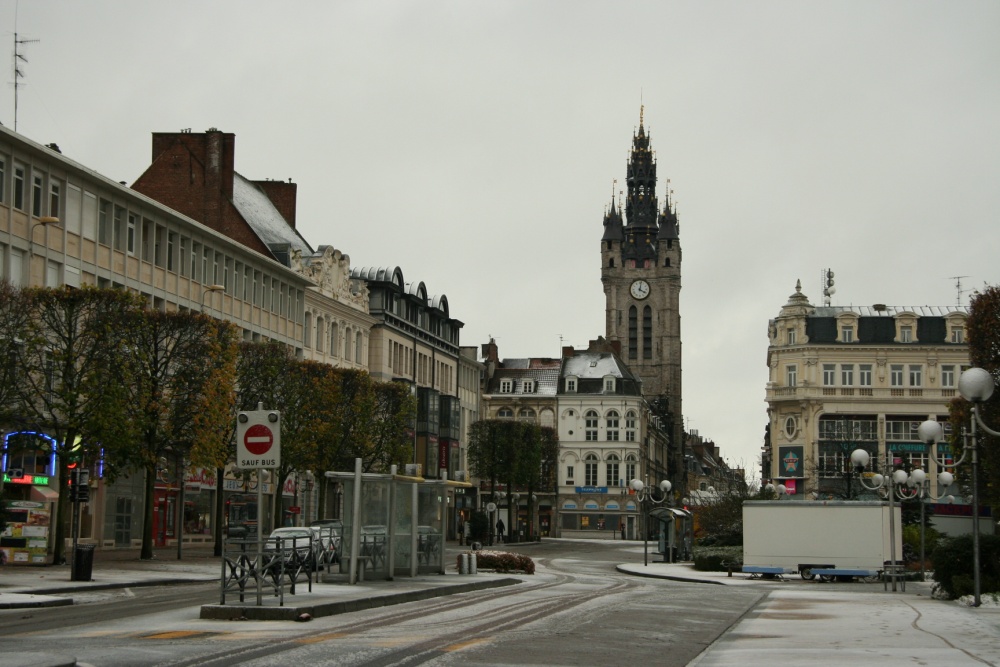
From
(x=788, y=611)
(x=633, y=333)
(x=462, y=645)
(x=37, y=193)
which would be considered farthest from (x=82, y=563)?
(x=633, y=333)

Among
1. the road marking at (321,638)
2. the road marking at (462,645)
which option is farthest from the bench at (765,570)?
the road marking at (321,638)

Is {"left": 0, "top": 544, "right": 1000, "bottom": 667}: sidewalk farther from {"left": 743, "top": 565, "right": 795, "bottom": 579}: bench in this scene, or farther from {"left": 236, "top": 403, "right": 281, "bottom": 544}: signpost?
{"left": 236, "top": 403, "right": 281, "bottom": 544}: signpost

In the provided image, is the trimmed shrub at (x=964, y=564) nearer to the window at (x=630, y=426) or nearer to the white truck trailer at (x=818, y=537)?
the white truck trailer at (x=818, y=537)

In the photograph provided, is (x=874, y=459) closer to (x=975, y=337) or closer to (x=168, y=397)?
(x=975, y=337)

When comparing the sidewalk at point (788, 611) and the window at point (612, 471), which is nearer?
the sidewalk at point (788, 611)

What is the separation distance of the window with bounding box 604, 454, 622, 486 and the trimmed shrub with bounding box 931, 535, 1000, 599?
106 meters

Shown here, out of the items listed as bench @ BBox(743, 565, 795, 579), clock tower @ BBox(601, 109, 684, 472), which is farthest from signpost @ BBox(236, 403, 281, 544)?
Answer: clock tower @ BBox(601, 109, 684, 472)

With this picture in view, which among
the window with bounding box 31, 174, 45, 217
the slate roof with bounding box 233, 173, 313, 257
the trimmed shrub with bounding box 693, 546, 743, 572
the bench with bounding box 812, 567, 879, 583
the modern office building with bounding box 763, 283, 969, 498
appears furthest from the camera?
the modern office building with bounding box 763, 283, 969, 498

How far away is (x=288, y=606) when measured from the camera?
23094 millimetres

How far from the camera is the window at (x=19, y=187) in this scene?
51094 mm

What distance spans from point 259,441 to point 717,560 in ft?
117

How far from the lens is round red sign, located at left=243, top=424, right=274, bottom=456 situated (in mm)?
22516

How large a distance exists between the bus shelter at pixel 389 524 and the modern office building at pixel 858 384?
6702 cm

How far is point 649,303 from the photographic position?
18838 centimetres
